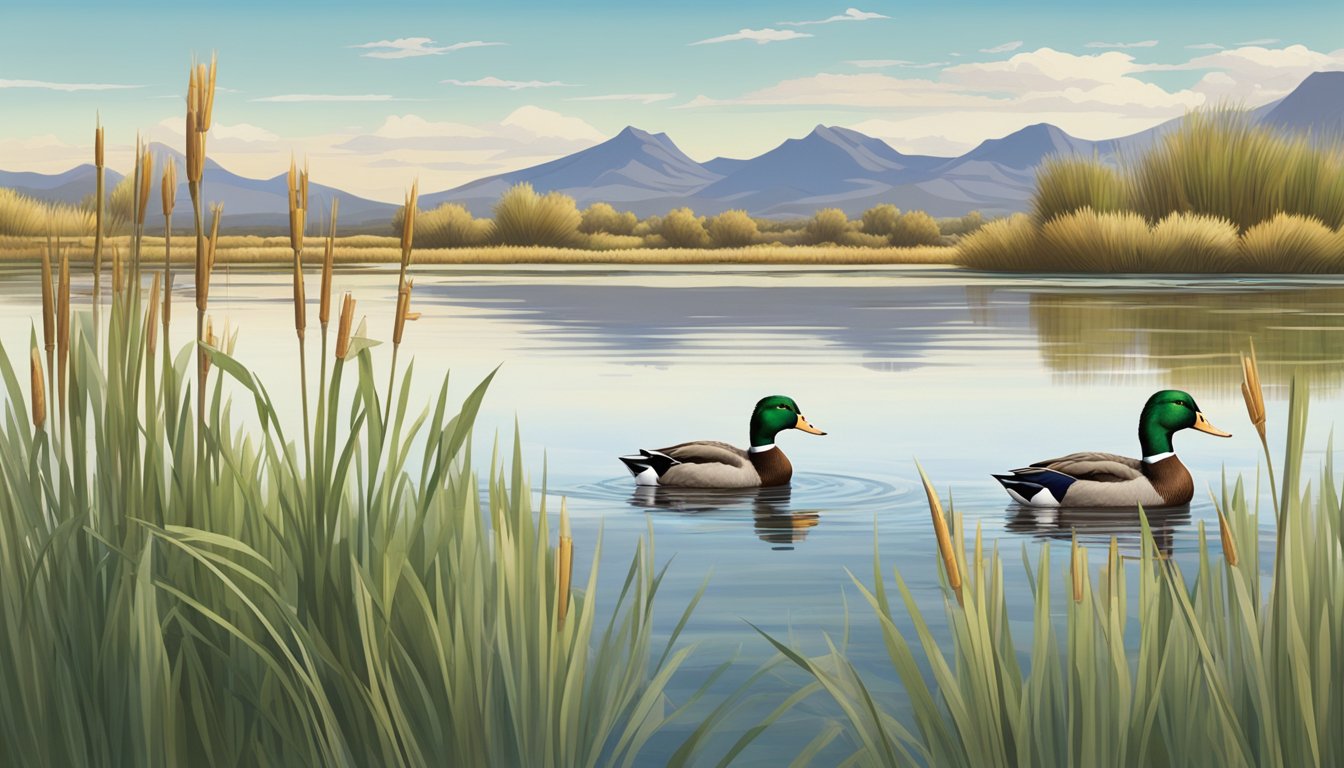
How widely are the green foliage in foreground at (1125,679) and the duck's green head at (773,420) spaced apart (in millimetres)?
4379

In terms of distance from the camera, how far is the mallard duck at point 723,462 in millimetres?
6523

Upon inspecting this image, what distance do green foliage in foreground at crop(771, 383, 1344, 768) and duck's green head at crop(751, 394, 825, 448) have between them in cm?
438

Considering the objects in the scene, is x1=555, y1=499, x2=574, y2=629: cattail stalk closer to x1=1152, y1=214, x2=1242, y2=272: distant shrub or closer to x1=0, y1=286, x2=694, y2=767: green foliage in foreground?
x1=0, y1=286, x2=694, y2=767: green foliage in foreground

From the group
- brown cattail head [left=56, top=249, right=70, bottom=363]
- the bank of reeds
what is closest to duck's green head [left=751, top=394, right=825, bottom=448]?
the bank of reeds

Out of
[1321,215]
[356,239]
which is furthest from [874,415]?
[356,239]

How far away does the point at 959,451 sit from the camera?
276 inches

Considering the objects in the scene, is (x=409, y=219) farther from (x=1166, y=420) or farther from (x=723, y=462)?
(x=1166, y=420)

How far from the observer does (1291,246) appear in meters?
19.8

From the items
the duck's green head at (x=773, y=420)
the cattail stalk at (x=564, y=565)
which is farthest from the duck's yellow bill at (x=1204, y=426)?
the cattail stalk at (x=564, y=565)

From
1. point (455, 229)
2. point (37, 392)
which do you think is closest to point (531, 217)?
point (455, 229)

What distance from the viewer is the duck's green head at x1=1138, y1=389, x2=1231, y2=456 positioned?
671 cm

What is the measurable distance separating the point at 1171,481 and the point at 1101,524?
600mm

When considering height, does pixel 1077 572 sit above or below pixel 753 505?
above

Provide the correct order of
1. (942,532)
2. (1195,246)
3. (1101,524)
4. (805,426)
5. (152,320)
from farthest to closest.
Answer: (1195,246)
(805,426)
(1101,524)
(152,320)
(942,532)
